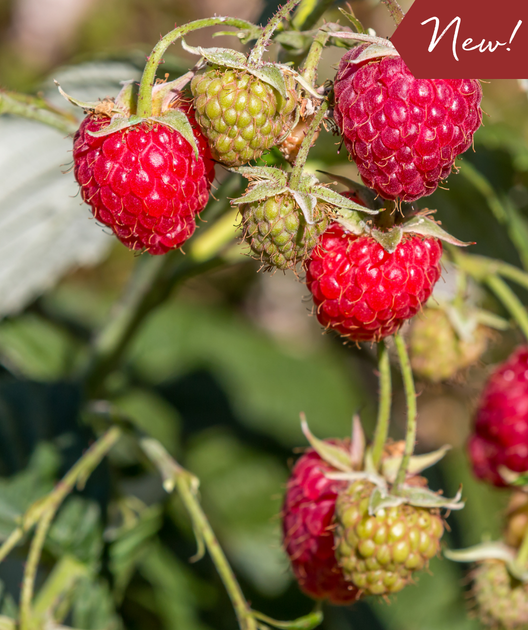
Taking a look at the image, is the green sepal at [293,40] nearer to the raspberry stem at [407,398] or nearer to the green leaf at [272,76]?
the green leaf at [272,76]

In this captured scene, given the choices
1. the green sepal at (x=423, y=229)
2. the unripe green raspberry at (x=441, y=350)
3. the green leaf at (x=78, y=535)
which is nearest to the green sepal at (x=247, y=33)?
the green sepal at (x=423, y=229)

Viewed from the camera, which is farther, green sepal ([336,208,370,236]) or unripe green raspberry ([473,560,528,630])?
unripe green raspberry ([473,560,528,630])

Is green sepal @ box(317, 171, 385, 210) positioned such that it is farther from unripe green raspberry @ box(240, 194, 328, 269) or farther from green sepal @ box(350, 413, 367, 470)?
green sepal @ box(350, 413, 367, 470)

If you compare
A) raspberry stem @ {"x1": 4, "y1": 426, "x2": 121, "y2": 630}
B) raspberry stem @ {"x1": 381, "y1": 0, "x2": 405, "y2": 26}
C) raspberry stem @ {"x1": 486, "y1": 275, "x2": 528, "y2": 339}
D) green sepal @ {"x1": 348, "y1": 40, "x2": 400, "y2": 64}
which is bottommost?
raspberry stem @ {"x1": 486, "y1": 275, "x2": 528, "y2": 339}

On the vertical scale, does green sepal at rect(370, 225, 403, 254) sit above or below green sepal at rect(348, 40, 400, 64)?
below

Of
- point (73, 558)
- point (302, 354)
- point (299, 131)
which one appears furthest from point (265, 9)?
point (302, 354)

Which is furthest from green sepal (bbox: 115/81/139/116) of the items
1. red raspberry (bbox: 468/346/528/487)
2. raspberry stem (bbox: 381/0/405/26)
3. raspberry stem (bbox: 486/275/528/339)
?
red raspberry (bbox: 468/346/528/487)

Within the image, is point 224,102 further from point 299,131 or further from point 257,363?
point 257,363
